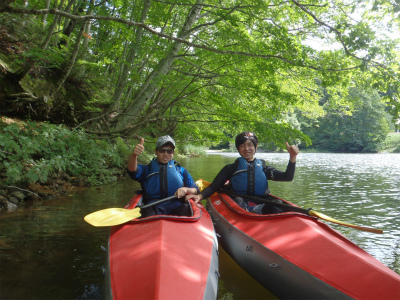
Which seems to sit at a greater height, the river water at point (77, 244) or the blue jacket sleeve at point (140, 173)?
the blue jacket sleeve at point (140, 173)

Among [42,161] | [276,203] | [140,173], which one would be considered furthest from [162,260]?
[42,161]

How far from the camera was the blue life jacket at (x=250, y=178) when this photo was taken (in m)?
4.14

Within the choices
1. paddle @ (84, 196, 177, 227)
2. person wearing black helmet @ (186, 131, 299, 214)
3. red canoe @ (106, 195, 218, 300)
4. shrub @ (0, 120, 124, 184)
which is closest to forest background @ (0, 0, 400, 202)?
shrub @ (0, 120, 124, 184)

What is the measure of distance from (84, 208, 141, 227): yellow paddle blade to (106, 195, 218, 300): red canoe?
2.9 inches

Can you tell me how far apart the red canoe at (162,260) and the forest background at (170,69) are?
2.63 m

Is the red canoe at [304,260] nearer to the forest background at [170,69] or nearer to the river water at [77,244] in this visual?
the river water at [77,244]

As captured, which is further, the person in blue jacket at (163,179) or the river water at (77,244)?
the person in blue jacket at (163,179)

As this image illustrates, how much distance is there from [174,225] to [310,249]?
3.89 ft

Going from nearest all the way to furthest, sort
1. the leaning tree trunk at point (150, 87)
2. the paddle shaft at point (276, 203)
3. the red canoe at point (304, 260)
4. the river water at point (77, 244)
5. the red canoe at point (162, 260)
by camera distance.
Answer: the red canoe at point (162, 260) < the red canoe at point (304, 260) < the river water at point (77, 244) < the paddle shaft at point (276, 203) < the leaning tree trunk at point (150, 87)

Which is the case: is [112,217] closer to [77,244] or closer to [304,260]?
[77,244]

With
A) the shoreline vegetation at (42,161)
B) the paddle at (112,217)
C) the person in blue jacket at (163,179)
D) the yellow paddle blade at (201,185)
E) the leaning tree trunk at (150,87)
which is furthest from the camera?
the leaning tree trunk at (150,87)

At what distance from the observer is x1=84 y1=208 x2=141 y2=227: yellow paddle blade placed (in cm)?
289

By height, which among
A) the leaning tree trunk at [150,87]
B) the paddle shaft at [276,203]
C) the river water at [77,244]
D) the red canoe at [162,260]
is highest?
the leaning tree trunk at [150,87]

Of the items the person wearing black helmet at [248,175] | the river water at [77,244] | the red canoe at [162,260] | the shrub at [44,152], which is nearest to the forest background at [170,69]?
the shrub at [44,152]
